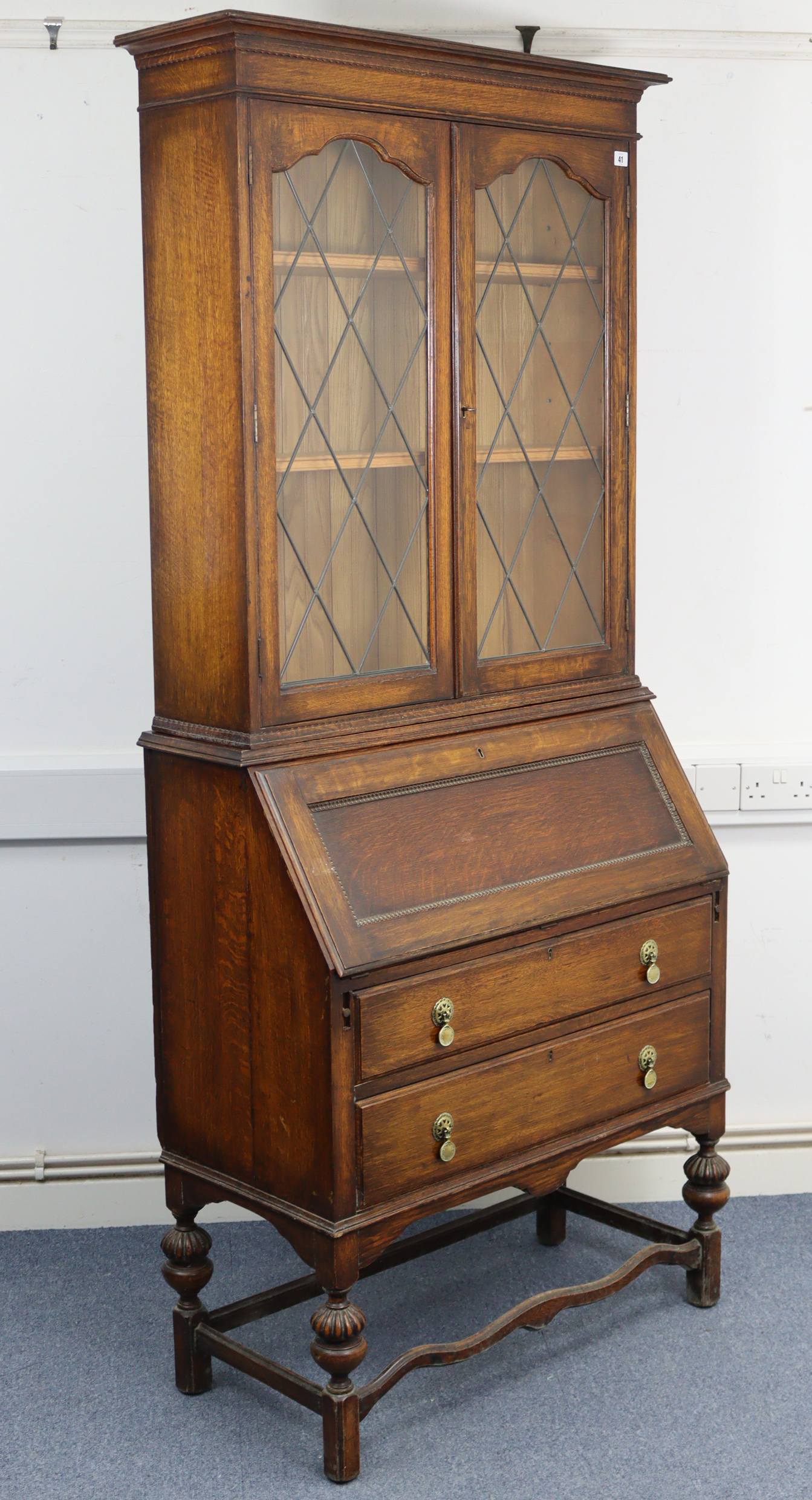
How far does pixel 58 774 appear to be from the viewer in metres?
2.96

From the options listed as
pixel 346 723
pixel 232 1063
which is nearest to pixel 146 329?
pixel 346 723

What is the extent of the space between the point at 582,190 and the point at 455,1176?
5.14 feet

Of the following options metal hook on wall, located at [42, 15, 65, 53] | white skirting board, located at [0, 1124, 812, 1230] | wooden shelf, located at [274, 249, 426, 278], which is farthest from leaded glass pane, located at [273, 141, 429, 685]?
white skirting board, located at [0, 1124, 812, 1230]

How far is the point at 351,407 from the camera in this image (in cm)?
234

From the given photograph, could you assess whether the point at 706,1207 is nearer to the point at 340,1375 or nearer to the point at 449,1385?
the point at 449,1385

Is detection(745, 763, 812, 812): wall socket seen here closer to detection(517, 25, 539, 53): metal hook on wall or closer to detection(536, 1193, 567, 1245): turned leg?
detection(536, 1193, 567, 1245): turned leg

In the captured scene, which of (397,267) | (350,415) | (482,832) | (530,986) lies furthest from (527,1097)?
(397,267)

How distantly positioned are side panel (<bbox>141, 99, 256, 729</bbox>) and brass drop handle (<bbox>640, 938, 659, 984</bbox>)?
0.79 meters

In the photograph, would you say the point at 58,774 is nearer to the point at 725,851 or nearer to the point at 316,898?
the point at 316,898

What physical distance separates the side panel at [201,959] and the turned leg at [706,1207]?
34.1 inches

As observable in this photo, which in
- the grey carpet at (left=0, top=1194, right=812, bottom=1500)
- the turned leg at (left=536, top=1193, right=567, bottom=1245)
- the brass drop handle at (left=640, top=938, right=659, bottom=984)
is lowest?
the grey carpet at (left=0, top=1194, right=812, bottom=1500)

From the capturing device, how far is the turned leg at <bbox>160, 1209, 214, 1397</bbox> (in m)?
2.54

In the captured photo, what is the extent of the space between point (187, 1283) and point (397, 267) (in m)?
1.62

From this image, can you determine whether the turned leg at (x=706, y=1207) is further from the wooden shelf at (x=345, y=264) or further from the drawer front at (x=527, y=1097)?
the wooden shelf at (x=345, y=264)
